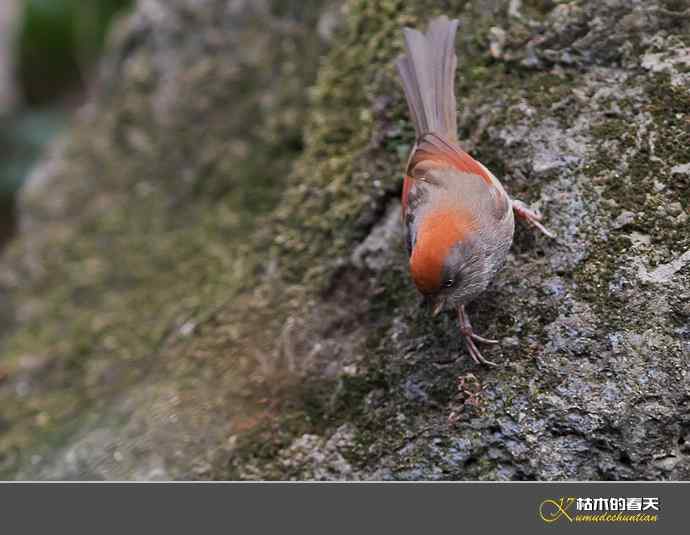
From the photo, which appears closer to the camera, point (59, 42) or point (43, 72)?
point (59, 42)

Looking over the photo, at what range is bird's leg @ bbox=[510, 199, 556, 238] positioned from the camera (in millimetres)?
3209

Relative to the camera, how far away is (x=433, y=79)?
353cm

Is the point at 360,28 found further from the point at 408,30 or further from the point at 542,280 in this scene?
the point at 542,280

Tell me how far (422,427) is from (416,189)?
974 millimetres

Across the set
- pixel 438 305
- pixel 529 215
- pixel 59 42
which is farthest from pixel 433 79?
pixel 59 42

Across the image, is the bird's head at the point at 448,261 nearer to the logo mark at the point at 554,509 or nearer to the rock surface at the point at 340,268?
the rock surface at the point at 340,268

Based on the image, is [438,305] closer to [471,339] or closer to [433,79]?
[471,339]

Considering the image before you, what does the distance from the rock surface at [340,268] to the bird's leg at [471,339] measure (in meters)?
0.05

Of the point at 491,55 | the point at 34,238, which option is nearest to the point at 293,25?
the point at 491,55

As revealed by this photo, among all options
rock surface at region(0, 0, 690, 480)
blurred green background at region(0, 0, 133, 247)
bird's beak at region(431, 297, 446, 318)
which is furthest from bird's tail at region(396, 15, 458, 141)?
blurred green background at region(0, 0, 133, 247)

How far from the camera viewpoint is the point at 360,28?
4.28m

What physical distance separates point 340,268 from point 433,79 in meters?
0.95

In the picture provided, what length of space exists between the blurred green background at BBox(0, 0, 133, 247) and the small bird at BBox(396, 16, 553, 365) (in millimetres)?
5077

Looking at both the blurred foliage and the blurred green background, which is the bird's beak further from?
the blurred foliage
